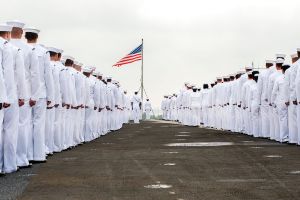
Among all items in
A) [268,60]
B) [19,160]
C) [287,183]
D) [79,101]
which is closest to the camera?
[287,183]

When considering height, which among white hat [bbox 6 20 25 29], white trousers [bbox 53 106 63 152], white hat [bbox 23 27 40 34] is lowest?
white trousers [bbox 53 106 63 152]

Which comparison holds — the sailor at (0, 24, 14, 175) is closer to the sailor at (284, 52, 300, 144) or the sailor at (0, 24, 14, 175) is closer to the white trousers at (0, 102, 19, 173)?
the white trousers at (0, 102, 19, 173)

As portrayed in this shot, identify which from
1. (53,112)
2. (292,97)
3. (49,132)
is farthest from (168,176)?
(292,97)

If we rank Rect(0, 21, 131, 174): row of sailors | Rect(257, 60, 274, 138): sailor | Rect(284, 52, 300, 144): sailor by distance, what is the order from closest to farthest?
Rect(0, 21, 131, 174): row of sailors
Rect(284, 52, 300, 144): sailor
Rect(257, 60, 274, 138): sailor

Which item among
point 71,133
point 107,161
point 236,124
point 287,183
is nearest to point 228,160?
point 107,161

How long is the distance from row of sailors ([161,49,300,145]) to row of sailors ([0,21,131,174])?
6314 millimetres

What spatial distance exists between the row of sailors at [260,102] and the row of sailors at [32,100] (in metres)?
6.31

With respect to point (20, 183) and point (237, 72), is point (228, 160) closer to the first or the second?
point (20, 183)

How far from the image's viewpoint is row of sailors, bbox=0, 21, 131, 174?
10727mm

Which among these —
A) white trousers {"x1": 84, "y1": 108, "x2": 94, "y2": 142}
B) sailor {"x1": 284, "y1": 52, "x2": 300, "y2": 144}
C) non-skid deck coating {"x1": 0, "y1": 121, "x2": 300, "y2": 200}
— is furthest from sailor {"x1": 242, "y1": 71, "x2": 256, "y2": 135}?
non-skid deck coating {"x1": 0, "y1": 121, "x2": 300, "y2": 200}

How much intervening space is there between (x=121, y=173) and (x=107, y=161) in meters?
2.39

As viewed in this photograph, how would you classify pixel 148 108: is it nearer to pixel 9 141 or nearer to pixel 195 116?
pixel 195 116

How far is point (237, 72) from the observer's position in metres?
30.2

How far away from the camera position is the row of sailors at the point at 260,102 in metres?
19.2
